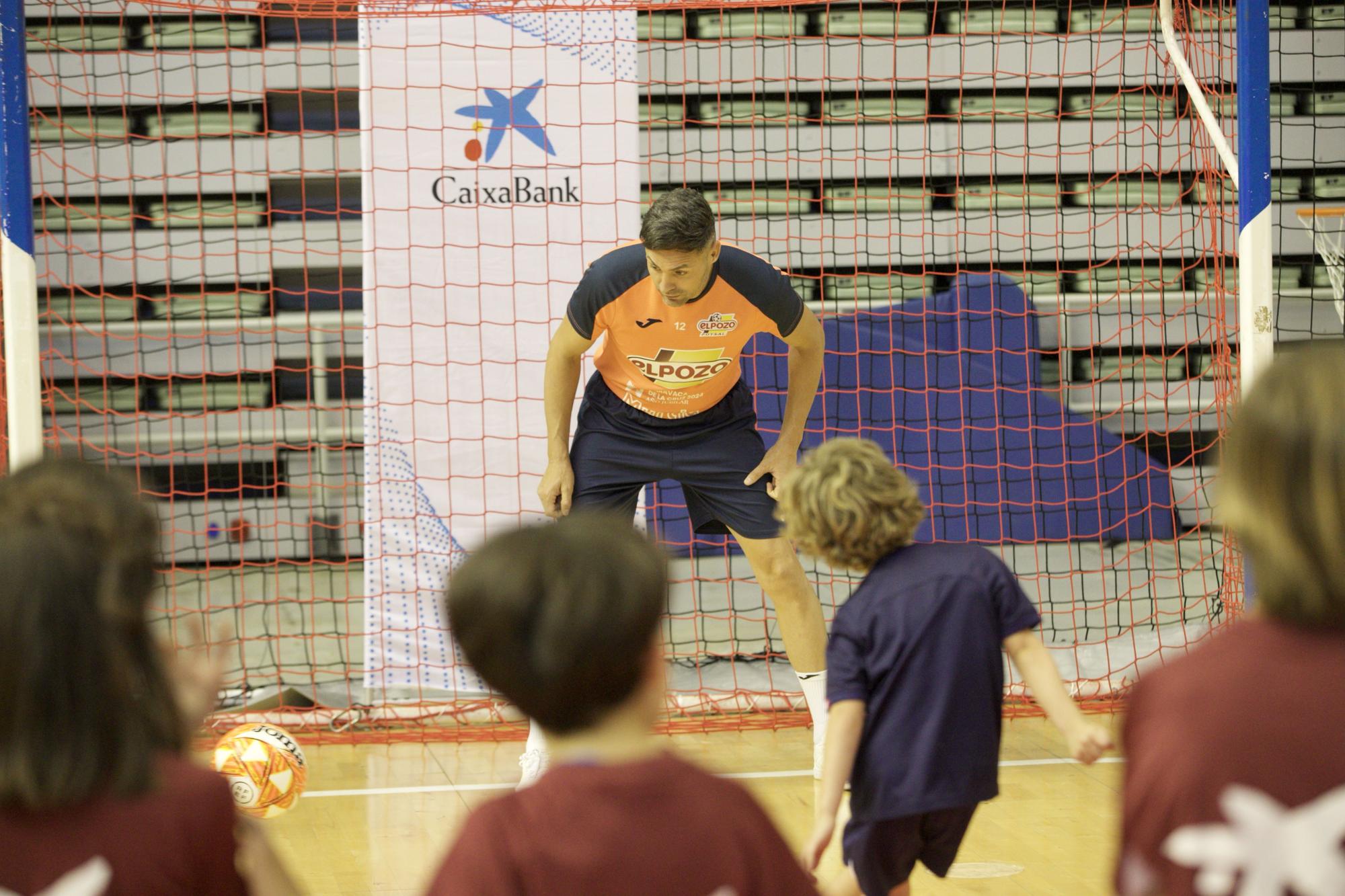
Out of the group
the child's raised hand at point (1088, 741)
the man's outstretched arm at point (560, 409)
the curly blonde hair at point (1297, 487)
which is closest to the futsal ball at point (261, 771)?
the man's outstretched arm at point (560, 409)

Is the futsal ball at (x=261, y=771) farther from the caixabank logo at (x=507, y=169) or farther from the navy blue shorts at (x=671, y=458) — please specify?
the caixabank logo at (x=507, y=169)

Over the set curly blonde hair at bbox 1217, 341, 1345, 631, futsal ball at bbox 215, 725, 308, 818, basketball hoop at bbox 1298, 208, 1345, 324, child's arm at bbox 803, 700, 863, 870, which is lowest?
futsal ball at bbox 215, 725, 308, 818

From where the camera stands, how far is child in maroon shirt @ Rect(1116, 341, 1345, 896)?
105 centimetres

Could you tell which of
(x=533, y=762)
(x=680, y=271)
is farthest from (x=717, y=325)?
(x=533, y=762)

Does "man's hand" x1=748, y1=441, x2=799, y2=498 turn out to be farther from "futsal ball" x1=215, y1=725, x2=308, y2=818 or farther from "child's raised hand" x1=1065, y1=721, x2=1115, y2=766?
"child's raised hand" x1=1065, y1=721, x2=1115, y2=766

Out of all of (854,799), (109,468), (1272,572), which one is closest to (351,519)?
(854,799)

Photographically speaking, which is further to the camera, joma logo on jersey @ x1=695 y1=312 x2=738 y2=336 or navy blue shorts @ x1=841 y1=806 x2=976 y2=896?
joma logo on jersey @ x1=695 y1=312 x2=738 y2=336

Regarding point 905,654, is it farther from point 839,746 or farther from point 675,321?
point 675,321

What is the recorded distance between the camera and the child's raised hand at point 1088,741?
6.09 feet

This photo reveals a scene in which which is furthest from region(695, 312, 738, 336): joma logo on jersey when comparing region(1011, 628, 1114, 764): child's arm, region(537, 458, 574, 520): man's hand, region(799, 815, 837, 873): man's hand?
region(799, 815, 837, 873): man's hand

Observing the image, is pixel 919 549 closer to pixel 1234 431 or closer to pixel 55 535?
pixel 1234 431

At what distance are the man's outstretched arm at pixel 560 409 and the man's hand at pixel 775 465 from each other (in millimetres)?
491

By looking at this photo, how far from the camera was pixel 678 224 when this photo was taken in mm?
3125

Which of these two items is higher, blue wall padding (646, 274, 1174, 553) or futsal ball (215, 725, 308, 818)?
blue wall padding (646, 274, 1174, 553)
